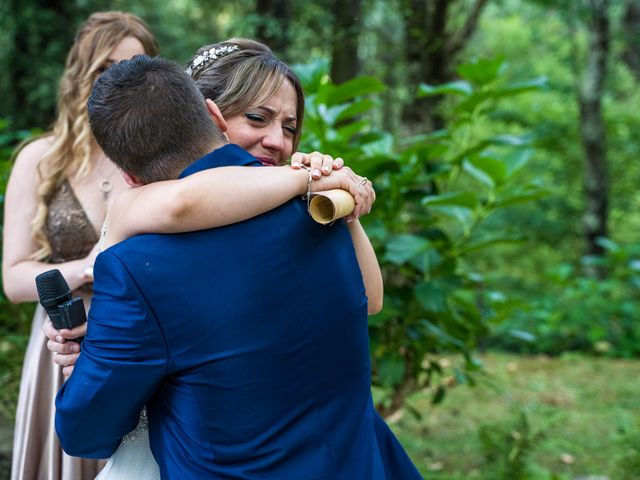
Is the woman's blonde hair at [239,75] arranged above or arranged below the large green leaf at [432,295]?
above

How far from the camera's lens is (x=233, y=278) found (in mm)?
1126

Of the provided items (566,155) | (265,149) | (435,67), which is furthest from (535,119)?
(265,149)

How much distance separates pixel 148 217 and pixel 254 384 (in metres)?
0.33

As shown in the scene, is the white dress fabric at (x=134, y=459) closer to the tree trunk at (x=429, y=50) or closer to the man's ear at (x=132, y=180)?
the man's ear at (x=132, y=180)

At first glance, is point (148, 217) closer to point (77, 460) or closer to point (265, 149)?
point (265, 149)

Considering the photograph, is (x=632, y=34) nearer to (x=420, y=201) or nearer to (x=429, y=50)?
(x=429, y=50)

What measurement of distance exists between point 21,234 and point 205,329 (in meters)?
1.23

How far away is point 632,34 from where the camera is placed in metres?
8.80

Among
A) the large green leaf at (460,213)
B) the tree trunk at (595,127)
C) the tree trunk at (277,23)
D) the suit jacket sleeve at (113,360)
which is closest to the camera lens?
the suit jacket sleeve at (113,360)

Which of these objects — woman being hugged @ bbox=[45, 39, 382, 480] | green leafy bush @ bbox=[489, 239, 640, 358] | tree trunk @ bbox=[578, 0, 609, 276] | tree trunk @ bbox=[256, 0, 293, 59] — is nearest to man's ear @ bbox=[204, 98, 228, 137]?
woman being hugged @ bbox=[45, 39, 382, 480]

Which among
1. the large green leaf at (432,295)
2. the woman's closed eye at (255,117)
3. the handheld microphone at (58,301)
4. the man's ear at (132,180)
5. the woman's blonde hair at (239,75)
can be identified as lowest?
the large green leaf at (432,295)

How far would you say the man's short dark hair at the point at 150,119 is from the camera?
Answer: 46.0 inches

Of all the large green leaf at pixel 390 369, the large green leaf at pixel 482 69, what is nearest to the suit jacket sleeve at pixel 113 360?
the large green leaf at pixel 390 369

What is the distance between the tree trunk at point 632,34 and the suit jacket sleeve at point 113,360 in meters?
8.87
